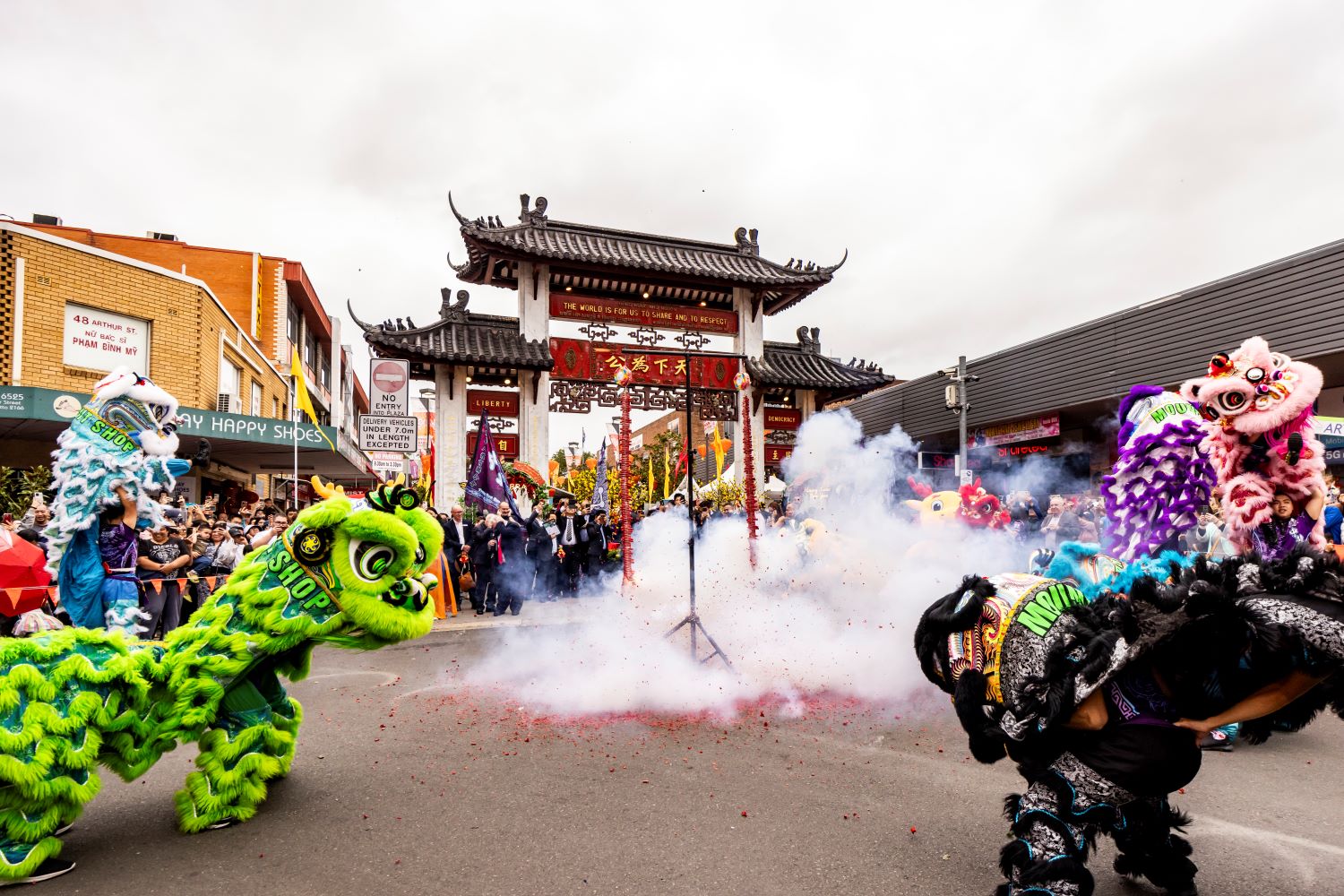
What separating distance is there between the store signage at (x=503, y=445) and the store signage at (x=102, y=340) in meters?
6.61

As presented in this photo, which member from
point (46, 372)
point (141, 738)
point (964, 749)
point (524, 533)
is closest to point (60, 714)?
point (141, 738)

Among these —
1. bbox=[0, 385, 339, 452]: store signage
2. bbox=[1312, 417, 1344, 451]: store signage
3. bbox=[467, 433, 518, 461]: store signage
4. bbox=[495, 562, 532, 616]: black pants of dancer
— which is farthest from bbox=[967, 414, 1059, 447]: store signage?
bbox=[0, 385, 339, 452]: store signage

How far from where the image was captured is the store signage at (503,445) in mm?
17531

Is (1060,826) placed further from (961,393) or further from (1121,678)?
(961,393)

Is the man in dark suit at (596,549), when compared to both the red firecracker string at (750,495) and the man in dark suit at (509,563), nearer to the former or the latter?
the man in dark suit at (509,563)

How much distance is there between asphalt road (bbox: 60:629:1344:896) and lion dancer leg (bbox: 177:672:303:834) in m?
0.09

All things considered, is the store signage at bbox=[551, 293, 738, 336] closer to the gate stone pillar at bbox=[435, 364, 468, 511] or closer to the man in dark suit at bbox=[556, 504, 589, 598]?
the gate stone pillar at bbox=[435, 364, 468, 511]

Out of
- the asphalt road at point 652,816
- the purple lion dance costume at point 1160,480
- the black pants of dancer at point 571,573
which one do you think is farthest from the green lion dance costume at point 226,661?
the black pants of dancer at point 571,573

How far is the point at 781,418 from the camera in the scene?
2042 cm

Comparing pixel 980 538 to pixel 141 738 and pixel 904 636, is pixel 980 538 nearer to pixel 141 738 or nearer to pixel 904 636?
pixel 904 636

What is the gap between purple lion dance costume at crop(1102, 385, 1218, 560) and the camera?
4781 millimetres

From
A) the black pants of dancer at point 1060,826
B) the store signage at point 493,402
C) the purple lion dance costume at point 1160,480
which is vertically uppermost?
the store signage at point 493,402

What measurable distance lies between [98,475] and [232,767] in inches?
88.3

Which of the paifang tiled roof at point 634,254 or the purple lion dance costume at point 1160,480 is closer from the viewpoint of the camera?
the purple lion dance costume at point 1160,480
